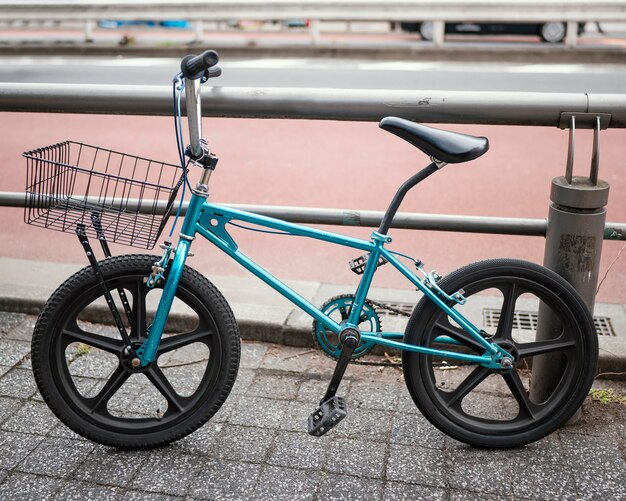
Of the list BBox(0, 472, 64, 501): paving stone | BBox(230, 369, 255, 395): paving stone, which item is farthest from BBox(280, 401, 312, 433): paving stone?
BBox(0, 472, 64, 501): paving stone

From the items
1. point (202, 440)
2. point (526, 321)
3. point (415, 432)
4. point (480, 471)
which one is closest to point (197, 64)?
point (202, 440)

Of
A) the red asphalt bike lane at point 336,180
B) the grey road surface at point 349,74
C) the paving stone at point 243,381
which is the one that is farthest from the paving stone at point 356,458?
the grey road surface at point 349,74

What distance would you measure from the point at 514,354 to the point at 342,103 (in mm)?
1224

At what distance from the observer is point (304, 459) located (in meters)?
3.08

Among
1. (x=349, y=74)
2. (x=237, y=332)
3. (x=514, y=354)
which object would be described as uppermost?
(x=237, y=332)

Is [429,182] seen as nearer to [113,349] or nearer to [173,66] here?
[113,349]

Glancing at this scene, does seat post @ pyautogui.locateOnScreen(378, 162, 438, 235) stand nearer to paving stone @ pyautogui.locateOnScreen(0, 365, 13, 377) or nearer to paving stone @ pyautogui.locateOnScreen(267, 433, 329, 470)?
paving stone @ pyautogui.locateOnScreen(267, 433, 329, 470)

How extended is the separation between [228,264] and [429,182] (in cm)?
285

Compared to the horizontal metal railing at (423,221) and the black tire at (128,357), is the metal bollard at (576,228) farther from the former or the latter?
the black tire at (128,357)

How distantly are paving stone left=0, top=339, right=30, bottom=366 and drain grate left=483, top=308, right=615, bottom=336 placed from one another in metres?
2.35

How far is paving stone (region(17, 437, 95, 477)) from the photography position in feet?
9.82

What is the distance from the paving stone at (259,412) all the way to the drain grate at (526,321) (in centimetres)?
126

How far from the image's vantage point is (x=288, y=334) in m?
4.02

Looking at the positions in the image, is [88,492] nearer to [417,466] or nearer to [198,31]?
[417,466]
